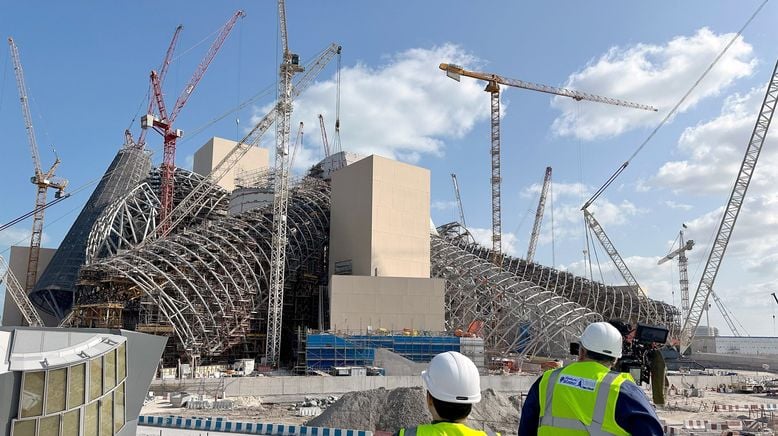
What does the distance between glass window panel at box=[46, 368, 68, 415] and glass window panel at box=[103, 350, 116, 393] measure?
3.30 feet

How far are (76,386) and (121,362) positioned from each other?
4.69 feet

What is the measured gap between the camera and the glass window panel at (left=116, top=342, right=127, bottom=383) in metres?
12.9

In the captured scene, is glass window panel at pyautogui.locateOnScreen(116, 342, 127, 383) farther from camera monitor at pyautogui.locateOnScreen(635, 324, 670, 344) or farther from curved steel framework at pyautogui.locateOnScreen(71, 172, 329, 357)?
curved steel framework at pyautogui.locateOnScreen(71, 172, 329, 357)

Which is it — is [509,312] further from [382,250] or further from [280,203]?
[280,203]

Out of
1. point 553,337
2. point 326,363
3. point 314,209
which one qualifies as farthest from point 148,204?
point 553,337

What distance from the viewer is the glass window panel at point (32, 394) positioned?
1085 cm

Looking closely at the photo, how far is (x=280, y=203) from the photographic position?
6172cm

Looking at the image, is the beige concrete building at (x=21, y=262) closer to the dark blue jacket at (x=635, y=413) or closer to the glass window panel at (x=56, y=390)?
the glass window panel at (x=56, y=390)

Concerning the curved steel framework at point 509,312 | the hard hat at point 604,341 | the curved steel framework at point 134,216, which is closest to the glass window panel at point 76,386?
the hard hat at point 604,341

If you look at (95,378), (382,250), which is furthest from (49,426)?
(382,250)

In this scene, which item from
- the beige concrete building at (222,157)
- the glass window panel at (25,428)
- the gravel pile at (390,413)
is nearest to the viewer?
the glass window panel at (25,428)

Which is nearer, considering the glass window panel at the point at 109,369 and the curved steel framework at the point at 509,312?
the glass window panel at the point at 109,369

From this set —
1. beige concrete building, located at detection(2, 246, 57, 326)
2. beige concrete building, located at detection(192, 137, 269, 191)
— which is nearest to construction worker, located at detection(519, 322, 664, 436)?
beige concrete building, located at detection(2, 246, 57, 326)

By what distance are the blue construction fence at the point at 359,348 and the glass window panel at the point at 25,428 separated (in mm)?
45298
